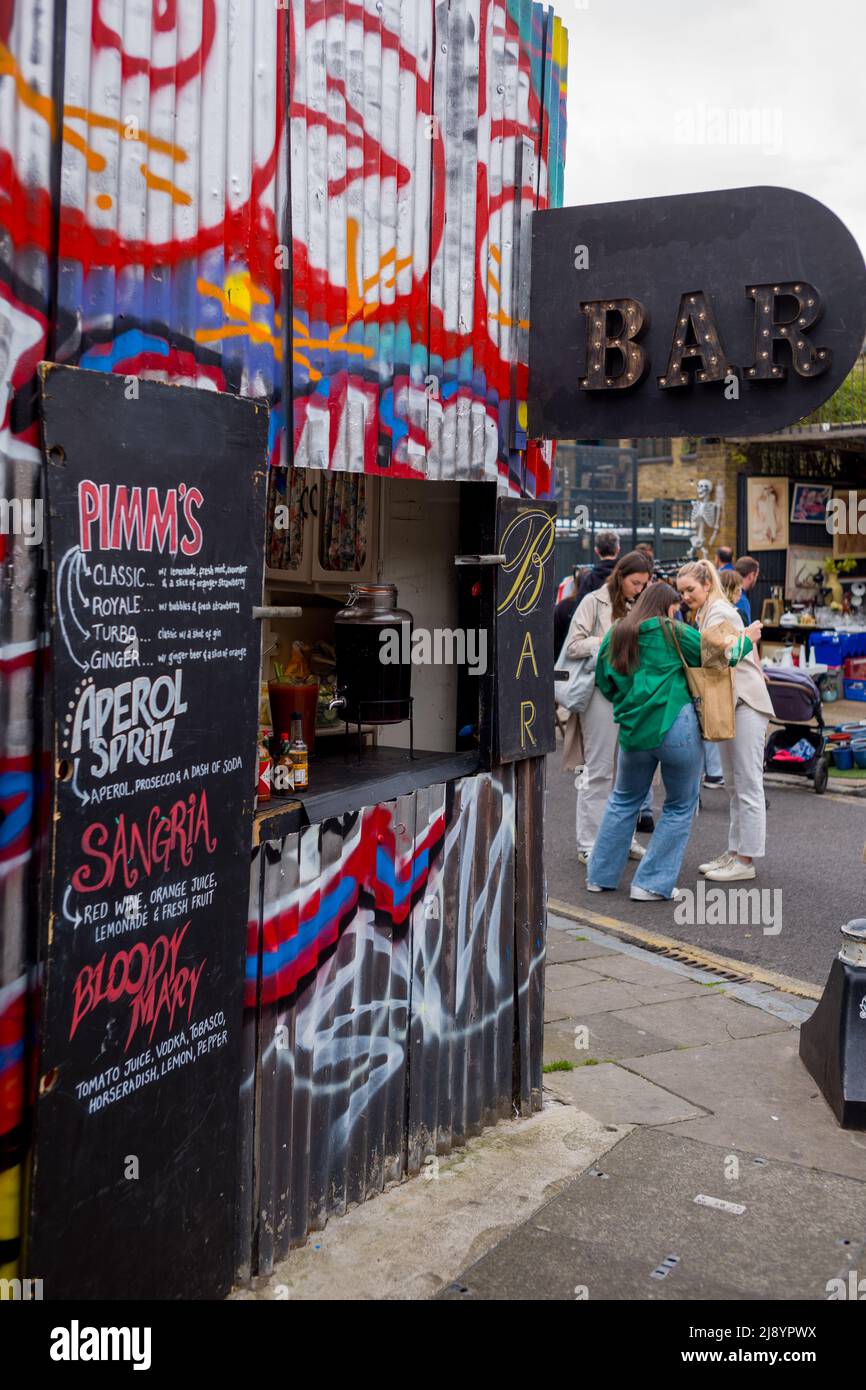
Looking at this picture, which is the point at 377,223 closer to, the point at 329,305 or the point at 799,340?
the point at 329,305

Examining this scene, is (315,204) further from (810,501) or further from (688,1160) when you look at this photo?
(810,501)

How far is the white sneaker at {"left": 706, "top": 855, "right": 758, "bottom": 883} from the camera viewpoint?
849 centimetres

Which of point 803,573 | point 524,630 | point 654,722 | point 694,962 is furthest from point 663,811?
point 803,573

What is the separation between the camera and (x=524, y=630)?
16.0 feet

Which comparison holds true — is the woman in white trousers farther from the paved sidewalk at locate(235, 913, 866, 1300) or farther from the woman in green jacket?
the paved sidewalk at locate(235, 913, 866, 1300)

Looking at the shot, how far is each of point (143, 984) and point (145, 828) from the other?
1.18ft

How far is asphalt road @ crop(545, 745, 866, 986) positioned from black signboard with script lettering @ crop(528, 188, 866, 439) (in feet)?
11.4

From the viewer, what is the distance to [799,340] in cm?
419

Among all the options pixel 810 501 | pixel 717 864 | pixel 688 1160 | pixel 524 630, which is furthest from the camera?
pixel 810 501

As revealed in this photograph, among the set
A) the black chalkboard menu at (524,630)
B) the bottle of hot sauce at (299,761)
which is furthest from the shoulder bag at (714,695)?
the bottle of hot sauce at (299,761)

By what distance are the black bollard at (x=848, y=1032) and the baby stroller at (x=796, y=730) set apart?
6.53 metres

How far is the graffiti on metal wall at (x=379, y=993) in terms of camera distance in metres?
3.68
